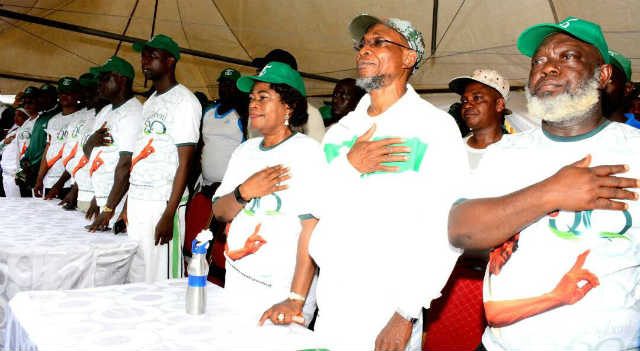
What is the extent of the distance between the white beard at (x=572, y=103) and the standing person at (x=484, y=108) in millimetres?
1788

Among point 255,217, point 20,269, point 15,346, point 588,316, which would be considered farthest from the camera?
point 20,269

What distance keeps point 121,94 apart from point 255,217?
2130 mm

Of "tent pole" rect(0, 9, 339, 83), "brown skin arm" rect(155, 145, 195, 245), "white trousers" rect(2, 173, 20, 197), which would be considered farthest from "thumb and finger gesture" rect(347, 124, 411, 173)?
"white trousers" rect(2, 173, 20, 197)

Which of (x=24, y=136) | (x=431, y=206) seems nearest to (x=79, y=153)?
(x=24, y=136)

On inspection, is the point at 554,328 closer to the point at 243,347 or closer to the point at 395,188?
the point at 395,188

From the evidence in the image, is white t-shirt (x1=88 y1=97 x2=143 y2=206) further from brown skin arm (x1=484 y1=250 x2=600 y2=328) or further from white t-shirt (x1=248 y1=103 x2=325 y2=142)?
brown skin arm (x1=484 y1=250 x2=600 y2=328)

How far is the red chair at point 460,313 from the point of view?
2.44m

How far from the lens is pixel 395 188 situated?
5.65 feet

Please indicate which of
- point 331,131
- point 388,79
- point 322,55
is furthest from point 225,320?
point 322,55

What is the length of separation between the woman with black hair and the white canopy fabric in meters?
3.12

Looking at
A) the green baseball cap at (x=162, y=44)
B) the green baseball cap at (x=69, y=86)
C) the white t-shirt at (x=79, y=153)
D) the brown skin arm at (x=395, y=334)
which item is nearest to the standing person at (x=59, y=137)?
the green baseball cap at (x=69, y=86)

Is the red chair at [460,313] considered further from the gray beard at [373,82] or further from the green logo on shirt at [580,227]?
the green logo on shirt at [580,227]

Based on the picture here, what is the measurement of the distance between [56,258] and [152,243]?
81 centimetres

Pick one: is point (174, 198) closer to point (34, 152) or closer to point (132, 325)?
point (132, 325)
